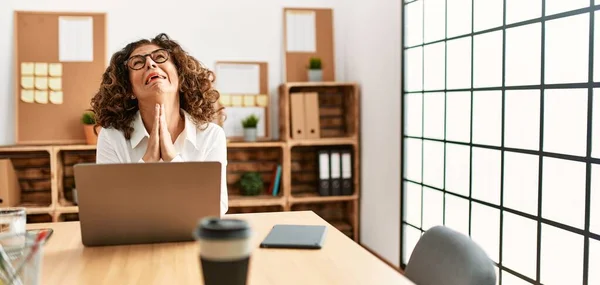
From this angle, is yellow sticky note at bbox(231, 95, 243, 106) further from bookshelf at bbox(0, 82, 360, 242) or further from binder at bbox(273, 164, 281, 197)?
binder at bbox(273, 164, 281, 197)

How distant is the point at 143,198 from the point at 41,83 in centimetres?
300

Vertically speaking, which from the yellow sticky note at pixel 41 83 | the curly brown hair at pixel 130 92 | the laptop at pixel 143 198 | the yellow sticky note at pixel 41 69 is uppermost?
the yellow sticky note at pixel 41 69

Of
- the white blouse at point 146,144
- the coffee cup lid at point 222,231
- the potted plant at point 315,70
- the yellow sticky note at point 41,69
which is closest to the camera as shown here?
the coffee cup lid at point 222,231

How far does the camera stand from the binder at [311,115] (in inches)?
173

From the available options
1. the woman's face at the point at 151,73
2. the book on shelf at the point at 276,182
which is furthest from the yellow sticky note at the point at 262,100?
the woman's face at the point at 151,73

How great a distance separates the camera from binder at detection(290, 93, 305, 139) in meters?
4.36

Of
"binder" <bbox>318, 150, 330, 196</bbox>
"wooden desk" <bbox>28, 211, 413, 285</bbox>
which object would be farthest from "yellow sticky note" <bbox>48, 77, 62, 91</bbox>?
"wooden desk" <bbox>28, 211, 413, 285</bbox>

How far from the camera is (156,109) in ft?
7.45

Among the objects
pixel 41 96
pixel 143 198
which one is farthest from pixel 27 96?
pixel 143 198

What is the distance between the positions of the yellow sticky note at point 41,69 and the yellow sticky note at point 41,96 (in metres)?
0.13

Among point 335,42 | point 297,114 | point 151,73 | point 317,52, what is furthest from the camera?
point 335,42

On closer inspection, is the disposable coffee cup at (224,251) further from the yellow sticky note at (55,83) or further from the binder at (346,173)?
the yellow sticky note at (55,83)

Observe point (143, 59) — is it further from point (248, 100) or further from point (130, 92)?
point (248, 100)

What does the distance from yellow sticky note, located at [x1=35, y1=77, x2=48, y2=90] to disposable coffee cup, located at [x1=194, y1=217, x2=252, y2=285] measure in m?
3.71
